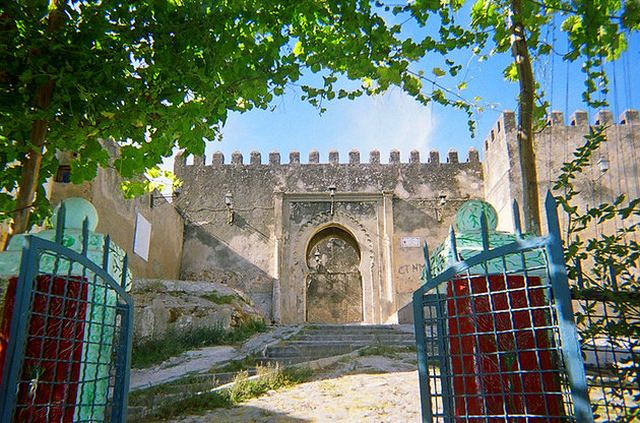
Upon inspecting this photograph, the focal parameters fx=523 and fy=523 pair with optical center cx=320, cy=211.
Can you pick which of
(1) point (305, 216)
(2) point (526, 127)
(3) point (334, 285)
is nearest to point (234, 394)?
(2) point (526, 127)

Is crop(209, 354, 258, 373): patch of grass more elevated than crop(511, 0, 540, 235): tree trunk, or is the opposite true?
crop(511, 0, 540, 235): tree trunk

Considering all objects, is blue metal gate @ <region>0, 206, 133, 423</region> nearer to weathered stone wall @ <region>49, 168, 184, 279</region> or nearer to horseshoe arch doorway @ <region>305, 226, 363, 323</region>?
weathered stone wall @ <region>49, 168, 184, 279</region>

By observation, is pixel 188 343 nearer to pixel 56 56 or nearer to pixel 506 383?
pixel 56 56

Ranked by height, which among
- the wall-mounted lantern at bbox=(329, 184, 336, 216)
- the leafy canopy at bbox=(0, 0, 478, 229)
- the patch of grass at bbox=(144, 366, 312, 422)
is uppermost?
the wall-mounted lantern at bbox=(329, 184, 336, 216)

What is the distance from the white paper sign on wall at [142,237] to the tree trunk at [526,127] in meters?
9.66

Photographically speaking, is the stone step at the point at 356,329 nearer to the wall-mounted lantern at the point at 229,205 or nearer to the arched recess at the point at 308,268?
the arched recess at the point at 308,268

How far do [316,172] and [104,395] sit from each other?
13.4 m

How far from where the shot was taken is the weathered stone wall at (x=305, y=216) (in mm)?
14867

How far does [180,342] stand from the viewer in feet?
29.0

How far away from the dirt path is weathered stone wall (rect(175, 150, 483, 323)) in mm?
8519

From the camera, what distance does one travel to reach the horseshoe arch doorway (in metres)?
24.0

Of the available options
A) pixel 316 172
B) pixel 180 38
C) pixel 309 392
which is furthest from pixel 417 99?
pixel 316 172

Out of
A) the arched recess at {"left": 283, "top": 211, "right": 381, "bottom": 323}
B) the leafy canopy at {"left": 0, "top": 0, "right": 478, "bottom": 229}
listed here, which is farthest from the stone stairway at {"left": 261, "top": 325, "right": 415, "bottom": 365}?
the leafy canopy at {"left": 0, "top": 0, "right": 478, "bottom": 229}

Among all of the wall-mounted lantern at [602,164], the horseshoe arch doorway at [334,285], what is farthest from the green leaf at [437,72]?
the horseshoe arch doorway at [334,285]
